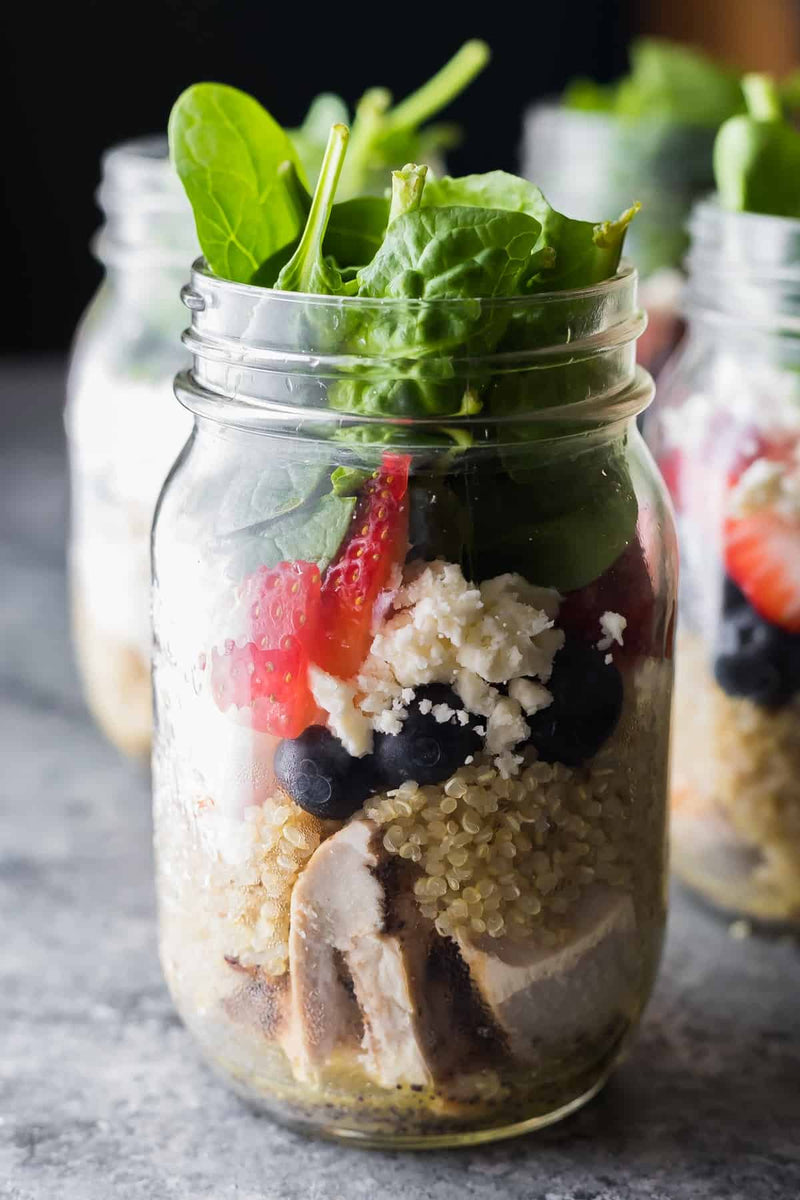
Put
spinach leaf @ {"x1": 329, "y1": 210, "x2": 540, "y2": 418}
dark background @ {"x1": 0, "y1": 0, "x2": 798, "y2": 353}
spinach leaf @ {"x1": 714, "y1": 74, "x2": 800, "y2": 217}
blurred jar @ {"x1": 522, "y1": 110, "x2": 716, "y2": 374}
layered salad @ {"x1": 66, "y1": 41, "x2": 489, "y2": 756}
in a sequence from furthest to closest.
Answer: dark background @ {"x1": 0, "y1": 0, "x2": 798, "y2": 353}
blurred jar @ {"x1": 522, "y1": 110, "x2": 716, "y2": 374}
layered salad @ {"x1": 66, "y1": 41, "x2": 489, "y2": 756}
spinach leaf @ {"x1": 714, "y1": 74, "x2": 800, "y2": 217}
spinach leaf @ {"x1": 329, "y1": 210, "x2": 540, "y2": 418}

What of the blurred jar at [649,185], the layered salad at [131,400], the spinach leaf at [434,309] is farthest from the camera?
the blurred jar at [649,185]

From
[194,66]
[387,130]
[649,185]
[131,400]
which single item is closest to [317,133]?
[387,130]

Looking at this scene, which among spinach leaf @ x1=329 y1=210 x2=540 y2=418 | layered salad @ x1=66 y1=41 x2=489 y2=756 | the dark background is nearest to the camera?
spinach leaf @ x1=329 y1=210 x2=540 y2=418

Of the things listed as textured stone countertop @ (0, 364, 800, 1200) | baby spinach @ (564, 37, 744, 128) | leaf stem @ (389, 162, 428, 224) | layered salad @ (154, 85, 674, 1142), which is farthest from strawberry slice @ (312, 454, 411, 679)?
baby spinach @ (564, 37, 744, 128)

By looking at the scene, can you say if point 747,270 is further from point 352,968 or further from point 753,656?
point 352,968

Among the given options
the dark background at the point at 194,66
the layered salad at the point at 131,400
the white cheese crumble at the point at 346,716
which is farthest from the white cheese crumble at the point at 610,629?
the dark background at the point at 194,66

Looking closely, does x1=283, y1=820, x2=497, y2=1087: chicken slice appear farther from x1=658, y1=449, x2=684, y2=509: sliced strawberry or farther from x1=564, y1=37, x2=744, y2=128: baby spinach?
x1=564, y1=37, x2=744, y2=128: baby spinach

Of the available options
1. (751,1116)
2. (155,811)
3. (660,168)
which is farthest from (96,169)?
(751,1116)

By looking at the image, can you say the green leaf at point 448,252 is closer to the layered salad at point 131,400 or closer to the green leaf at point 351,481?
the green leaf at point 351,481
